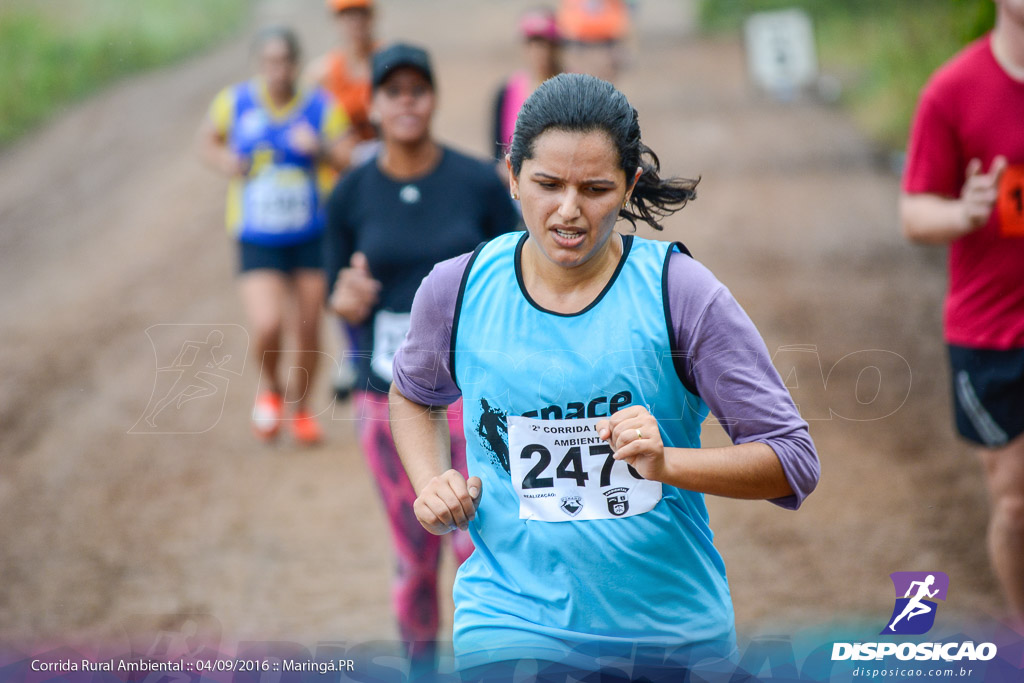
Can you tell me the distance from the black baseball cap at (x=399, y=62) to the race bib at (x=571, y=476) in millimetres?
1838

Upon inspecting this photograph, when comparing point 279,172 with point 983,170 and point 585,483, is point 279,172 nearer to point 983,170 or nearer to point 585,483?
point 983,170

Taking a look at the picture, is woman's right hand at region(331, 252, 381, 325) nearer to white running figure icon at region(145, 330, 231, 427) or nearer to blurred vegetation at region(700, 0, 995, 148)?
white running figure icon at region(145, 330, 231, 427)

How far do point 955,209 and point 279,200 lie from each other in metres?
3.99

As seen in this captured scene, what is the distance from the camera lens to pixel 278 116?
21.2 ft

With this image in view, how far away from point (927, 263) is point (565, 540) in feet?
27.9

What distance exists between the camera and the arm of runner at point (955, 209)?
3.24m

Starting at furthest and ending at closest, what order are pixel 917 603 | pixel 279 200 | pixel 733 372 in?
pixel 279 200
pixel 917 603
pixel 733 372

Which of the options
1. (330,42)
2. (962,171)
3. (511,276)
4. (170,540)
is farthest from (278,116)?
(330,42)

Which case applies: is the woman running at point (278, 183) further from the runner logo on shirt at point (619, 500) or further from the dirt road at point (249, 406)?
the runner logo on shirt at point (619, 500)

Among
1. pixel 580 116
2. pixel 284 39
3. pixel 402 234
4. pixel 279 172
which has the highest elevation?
pixel 284 39

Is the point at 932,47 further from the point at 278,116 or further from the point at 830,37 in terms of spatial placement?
the point at 278,116

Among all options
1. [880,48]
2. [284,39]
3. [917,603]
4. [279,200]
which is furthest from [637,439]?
[880,48]

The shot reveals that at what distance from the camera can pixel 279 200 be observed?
6.36m

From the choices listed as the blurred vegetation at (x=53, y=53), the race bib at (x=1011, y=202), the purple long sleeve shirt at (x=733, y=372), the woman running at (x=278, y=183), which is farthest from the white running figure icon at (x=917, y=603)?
the blurred vegetation at (x=53, y=53)
